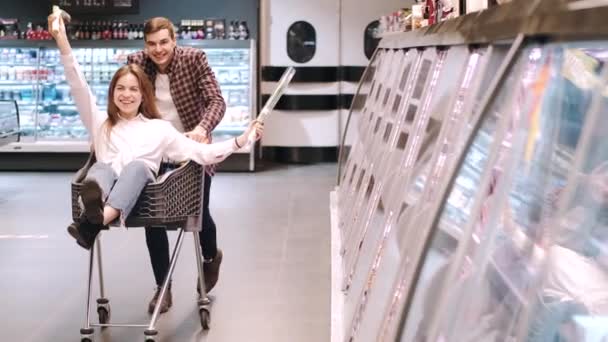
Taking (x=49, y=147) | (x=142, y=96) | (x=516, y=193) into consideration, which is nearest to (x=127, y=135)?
(x=142, y=96)

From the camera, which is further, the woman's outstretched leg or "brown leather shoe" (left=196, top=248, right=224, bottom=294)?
"brown leather shoe" (left=196, top=248, right=224, bottom=294)

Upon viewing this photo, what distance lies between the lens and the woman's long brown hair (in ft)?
13.3

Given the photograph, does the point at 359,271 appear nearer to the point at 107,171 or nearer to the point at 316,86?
the point at 107,171

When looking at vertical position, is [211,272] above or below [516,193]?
below

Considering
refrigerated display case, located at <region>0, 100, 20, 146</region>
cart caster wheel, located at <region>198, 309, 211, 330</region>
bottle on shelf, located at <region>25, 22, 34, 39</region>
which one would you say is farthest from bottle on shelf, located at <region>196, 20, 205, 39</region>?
cart caster wheel, located at <region>198, 309, 211, 330</region>

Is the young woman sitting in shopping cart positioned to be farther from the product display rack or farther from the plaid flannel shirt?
the product display rack

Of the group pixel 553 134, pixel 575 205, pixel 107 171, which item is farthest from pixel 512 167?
pixel 107 171

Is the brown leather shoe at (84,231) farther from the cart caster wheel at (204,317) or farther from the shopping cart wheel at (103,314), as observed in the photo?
the cart caster wheel at (204,317)

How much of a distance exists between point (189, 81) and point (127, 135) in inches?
19.9

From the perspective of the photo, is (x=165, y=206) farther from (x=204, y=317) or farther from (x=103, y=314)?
(x=103, y=314)

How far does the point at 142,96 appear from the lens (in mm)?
4141

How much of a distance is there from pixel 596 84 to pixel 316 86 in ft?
29.8

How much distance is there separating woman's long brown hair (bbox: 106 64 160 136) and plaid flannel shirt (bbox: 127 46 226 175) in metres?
0.19

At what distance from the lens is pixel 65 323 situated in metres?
4.24
